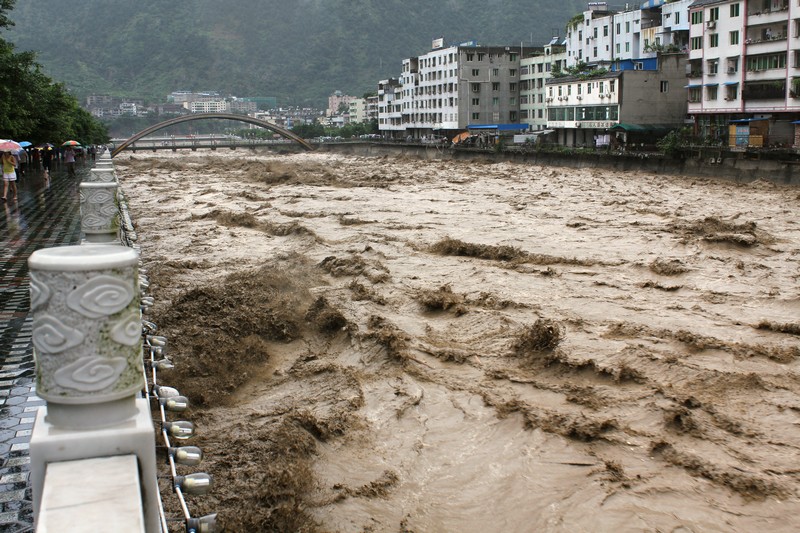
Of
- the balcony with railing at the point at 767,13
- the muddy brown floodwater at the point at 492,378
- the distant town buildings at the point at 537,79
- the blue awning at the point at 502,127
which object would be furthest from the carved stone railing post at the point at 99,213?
the blue awning at the point at 502,127

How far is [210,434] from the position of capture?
7.33 m

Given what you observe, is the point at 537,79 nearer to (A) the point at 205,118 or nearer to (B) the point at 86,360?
(A) the point at 205,118

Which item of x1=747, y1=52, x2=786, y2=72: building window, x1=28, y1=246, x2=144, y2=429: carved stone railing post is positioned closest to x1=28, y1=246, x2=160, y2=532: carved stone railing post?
x1=28, y1=246, x2=144, y2=429: carved stone railing post

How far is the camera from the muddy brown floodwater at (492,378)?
6500mm

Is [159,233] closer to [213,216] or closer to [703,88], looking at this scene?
[213,216]

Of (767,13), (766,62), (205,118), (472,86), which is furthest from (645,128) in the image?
(205,118)

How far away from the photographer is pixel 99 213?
22.0 ft

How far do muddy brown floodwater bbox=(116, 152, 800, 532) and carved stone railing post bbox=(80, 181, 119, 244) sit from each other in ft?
6.31

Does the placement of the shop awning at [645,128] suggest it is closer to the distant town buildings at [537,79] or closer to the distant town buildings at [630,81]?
the distant town buildings at [630,81]

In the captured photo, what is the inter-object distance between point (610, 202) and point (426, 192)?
983 centimetres

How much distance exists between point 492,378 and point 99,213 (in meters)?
4.76

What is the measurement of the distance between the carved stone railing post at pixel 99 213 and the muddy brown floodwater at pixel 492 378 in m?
1.92

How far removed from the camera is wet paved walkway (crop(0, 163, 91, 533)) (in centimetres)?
440

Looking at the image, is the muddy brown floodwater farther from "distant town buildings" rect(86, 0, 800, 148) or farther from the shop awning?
the shop awning
